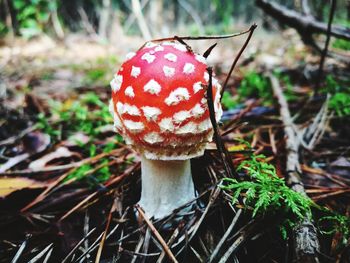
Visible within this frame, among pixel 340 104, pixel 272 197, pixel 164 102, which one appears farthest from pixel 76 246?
pixel 340 104

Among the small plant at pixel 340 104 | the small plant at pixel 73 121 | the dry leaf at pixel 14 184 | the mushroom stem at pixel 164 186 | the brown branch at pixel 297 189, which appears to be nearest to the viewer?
the brown branch at pixel 297 189

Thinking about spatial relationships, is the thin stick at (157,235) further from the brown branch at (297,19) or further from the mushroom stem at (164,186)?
the brown branch at (297,19)

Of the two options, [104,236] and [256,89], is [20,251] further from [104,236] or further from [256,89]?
[256,89]

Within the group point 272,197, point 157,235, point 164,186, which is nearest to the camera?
point 272,197

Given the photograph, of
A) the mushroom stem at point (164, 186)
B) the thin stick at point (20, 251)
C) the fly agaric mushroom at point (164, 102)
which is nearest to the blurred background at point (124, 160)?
the thin stick at point (20, 251)

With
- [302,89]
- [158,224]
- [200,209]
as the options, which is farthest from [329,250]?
[302,89]

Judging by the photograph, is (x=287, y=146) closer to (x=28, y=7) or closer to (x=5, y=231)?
(x=5, y=231)

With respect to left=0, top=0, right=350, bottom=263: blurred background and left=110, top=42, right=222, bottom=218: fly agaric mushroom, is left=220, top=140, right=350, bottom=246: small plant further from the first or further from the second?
left=110, top=42, right=222, bottom=218: fly agaric mushroom

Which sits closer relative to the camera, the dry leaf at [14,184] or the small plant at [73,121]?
the dry leaf at [14,184]
